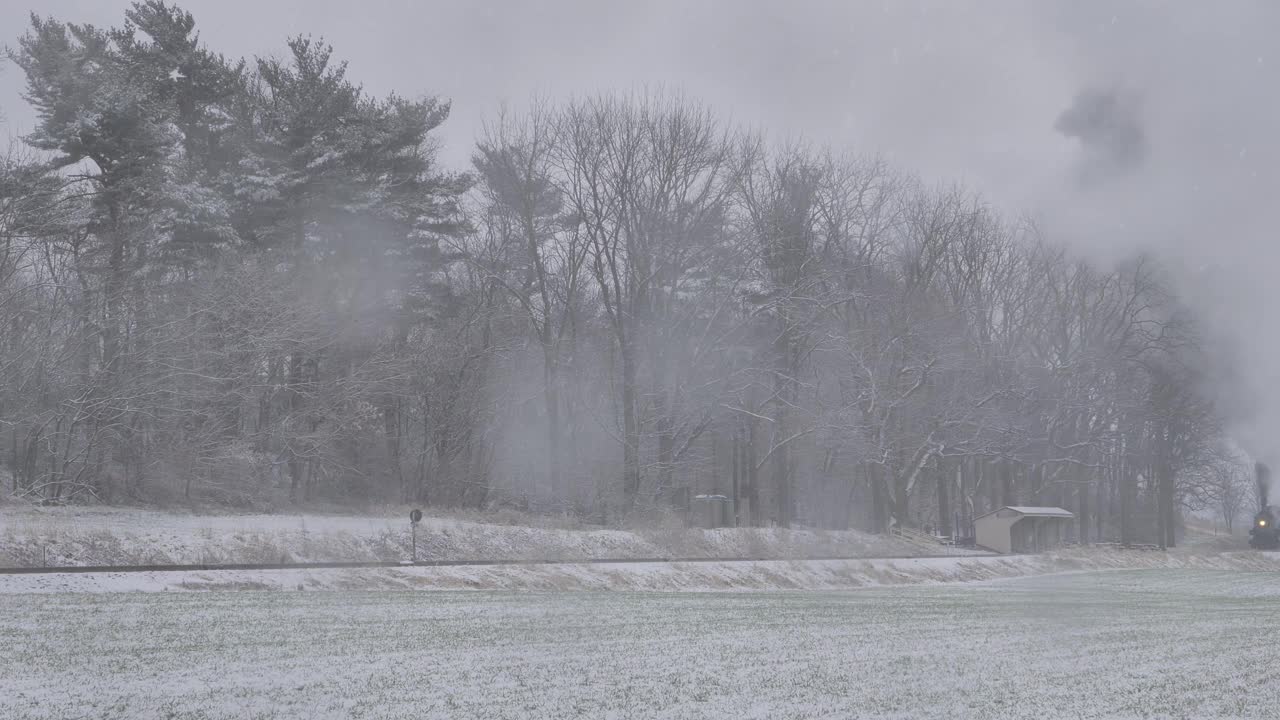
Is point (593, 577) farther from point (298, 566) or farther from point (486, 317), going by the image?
point (486, 317)

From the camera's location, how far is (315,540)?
97.8ft

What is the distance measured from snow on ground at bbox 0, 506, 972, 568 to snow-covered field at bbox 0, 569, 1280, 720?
6.10 meters

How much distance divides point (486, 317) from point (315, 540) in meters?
25.6

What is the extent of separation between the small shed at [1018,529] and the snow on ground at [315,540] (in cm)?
1089

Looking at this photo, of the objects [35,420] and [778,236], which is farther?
[778,236]

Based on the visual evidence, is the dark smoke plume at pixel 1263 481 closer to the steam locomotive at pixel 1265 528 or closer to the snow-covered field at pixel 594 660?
the steam locomotive at pixel 1265 528

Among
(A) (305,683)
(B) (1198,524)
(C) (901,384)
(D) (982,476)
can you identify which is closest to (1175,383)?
(D) (982,476)

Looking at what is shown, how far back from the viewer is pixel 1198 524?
13750 centimetres

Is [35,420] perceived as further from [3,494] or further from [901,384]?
[901,384]

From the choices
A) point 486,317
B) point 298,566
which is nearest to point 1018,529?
point 486,317

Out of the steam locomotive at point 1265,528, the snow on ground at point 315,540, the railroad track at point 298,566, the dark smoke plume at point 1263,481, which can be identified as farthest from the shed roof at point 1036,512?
the railroad track at point 298,566

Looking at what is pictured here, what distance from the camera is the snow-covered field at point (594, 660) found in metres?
11.2

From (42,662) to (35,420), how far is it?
976 inches

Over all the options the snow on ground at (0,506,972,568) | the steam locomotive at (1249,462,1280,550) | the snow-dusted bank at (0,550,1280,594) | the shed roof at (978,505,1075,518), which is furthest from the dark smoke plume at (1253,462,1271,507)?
the snow on ground at (0,506,972,568)
